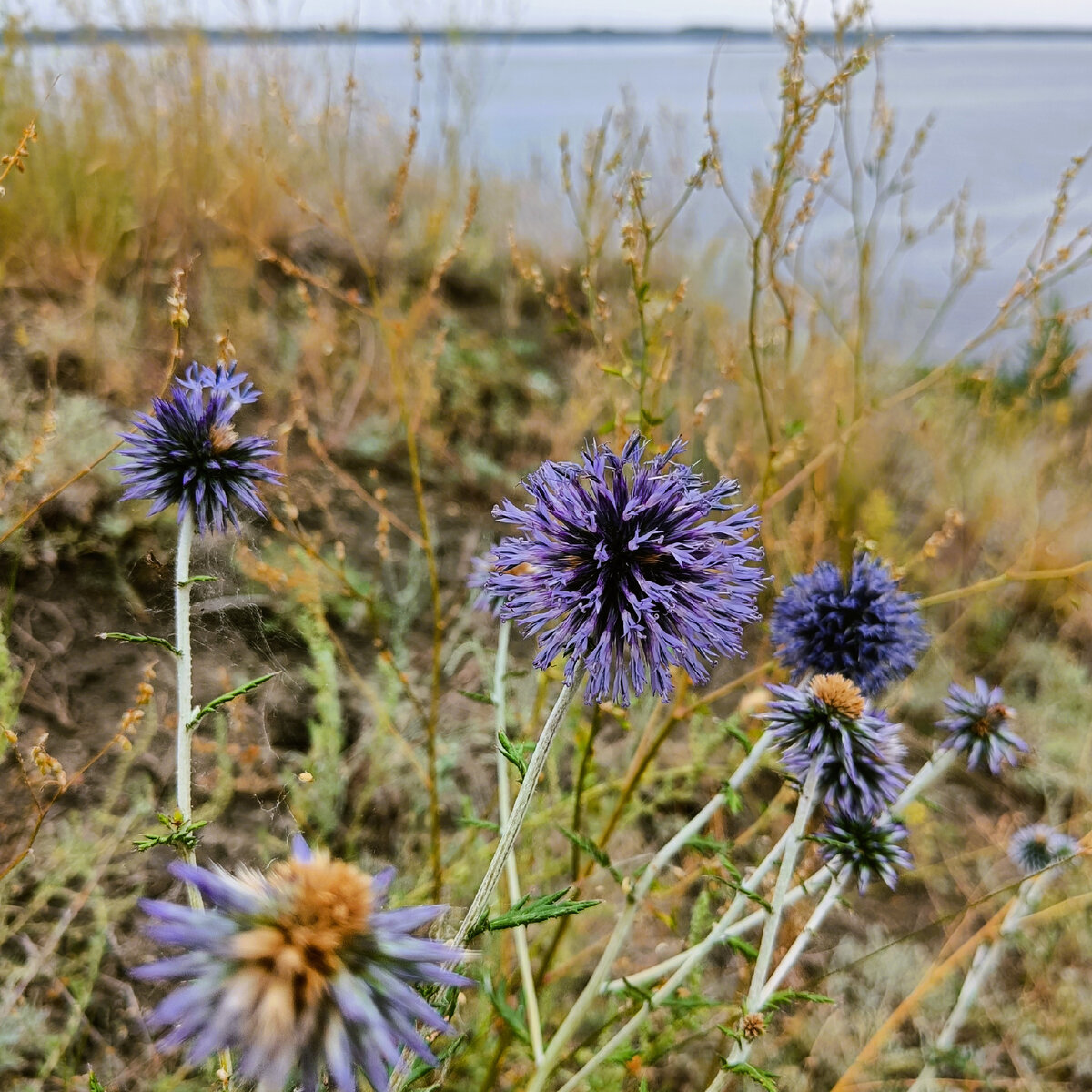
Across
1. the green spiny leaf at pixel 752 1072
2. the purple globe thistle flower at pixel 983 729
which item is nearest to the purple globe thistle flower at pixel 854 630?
the purple globe thistle flower at pixel 983 729

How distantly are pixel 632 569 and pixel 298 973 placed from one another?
65 cm

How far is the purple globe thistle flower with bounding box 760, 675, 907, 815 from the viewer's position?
127cm

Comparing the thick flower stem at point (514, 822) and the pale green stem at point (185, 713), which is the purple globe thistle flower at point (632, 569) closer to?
the thick flower stem at point (514, 822)

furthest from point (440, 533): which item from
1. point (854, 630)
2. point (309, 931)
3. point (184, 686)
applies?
point (309, 931)

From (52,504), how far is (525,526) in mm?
2109

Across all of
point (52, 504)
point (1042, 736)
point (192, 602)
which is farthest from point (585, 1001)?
point (1042, 736)

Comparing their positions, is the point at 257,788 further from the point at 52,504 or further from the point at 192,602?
the point at 52,504

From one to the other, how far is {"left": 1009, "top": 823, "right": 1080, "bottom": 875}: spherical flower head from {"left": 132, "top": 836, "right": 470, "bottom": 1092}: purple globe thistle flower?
2.04m

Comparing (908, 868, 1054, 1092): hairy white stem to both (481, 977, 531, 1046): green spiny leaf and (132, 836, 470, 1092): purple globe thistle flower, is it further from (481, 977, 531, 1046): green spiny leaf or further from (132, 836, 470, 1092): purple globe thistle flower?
(132, 836, 470, 1092): purple globe thistle flower

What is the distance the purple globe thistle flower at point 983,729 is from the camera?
5.00 feet

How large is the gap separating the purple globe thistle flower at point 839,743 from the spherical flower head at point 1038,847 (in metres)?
0.99

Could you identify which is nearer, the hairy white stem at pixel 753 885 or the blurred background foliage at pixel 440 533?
the hairy white stem at pixel 753 885

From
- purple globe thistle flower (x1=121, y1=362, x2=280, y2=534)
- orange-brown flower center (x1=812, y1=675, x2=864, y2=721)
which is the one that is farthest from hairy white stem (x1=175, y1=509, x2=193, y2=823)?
orange-brown flower center (x1=812, y1=675, x2=864, y2=721)

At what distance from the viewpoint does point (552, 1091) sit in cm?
196
